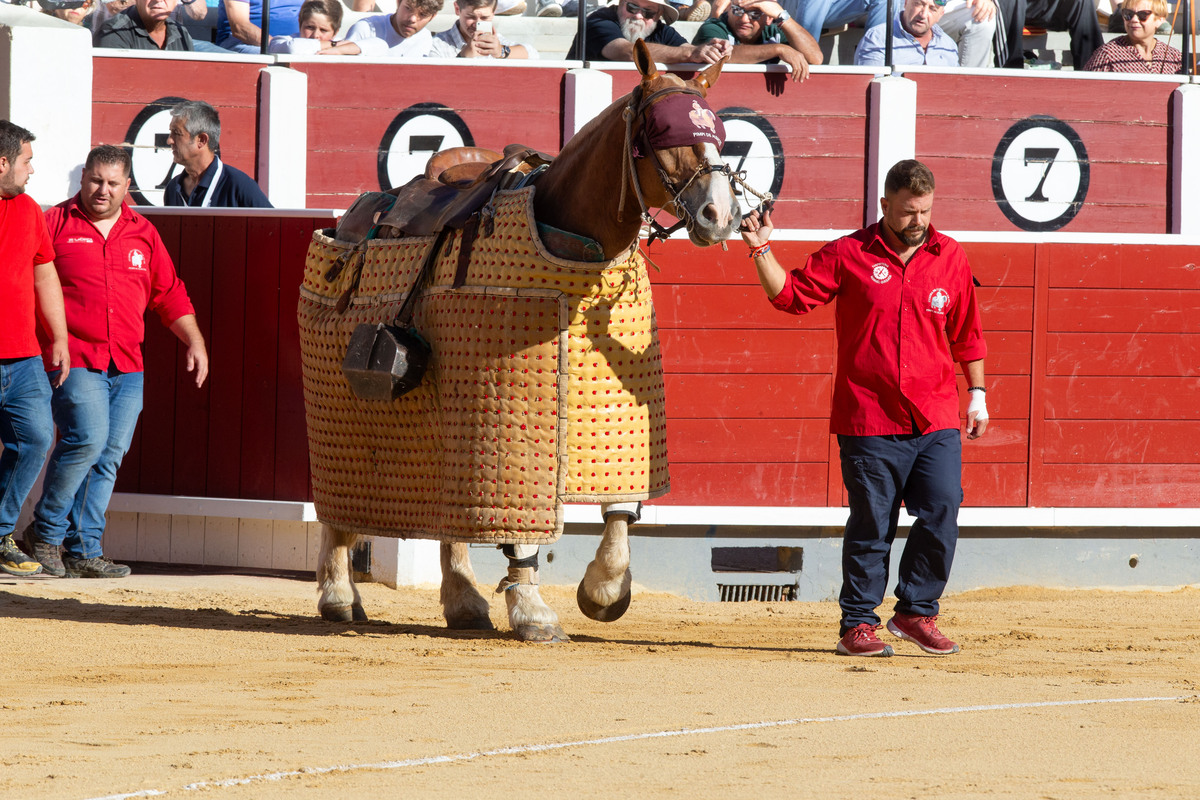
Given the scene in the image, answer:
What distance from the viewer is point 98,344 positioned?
23.7 feet

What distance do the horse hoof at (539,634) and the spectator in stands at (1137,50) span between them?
6.38m

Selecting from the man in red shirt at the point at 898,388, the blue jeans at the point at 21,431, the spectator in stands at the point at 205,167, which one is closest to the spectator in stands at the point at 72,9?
the spectator in stands at the point at 205,167

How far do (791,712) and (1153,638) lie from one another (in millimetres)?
2366

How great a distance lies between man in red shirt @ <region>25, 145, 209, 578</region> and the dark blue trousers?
10.4 ft

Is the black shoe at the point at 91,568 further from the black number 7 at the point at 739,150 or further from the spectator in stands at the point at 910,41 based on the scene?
the spectator in stands at the point at 910,41

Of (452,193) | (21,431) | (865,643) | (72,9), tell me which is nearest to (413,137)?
(72,9)

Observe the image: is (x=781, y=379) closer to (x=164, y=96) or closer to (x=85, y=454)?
(x=85, y=454)

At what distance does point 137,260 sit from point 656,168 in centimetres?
322

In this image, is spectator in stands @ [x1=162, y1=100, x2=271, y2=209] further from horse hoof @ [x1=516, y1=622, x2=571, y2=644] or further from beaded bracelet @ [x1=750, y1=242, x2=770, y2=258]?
beaded bracelet @ [x1=750, y1=242, x2=770, y2=258]

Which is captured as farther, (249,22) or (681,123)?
(249,22)

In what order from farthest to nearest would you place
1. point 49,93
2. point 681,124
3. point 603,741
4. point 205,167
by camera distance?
1. point 49,93
2. point 205,167
3. point 681,124
4. point 603,741

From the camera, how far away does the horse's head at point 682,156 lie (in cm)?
474

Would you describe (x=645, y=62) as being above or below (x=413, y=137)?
below

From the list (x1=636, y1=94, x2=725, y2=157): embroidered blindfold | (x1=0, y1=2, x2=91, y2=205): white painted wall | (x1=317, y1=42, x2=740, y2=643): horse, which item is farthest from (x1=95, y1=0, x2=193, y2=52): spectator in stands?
(x1=636, y1=94, x2=725, y2=157): embroidered blindfold
